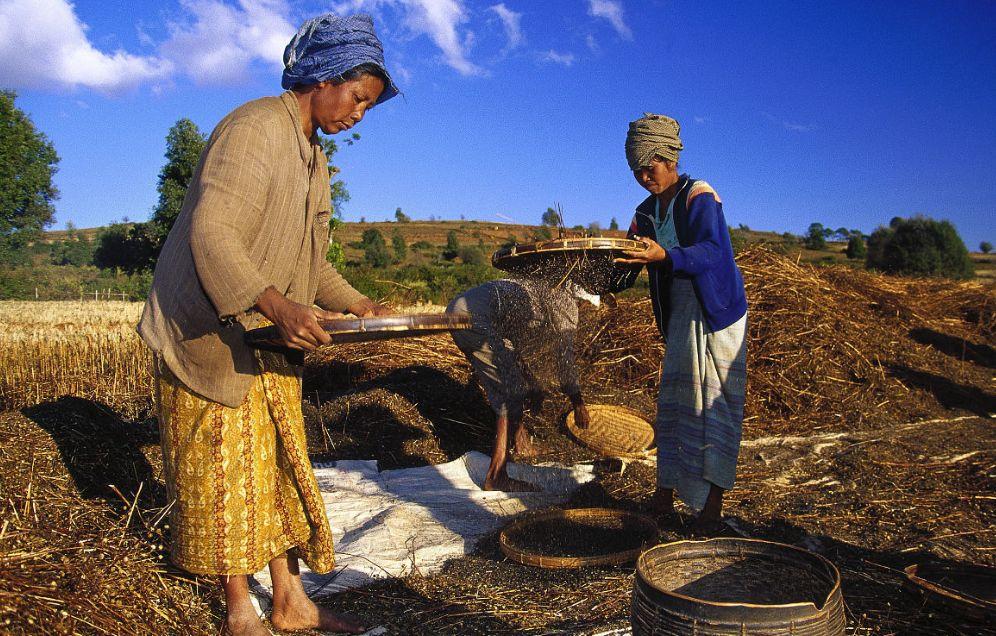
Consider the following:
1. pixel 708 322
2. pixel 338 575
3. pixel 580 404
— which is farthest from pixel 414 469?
pixel 708 322

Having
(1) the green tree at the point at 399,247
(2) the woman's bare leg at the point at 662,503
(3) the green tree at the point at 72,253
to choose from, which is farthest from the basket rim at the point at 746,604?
(3) the green tree at the point at 72,253

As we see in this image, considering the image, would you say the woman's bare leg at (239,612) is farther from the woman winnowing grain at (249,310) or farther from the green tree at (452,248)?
the green tree at (452,248)

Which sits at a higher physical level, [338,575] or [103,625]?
[103,625]

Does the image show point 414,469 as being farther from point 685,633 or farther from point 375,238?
point 375,238

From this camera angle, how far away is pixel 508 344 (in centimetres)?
410

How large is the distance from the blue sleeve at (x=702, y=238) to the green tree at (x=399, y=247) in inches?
1113

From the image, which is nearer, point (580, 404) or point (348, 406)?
point (580, 404)

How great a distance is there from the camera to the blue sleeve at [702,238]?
2.75m

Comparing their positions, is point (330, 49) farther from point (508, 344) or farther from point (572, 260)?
point (508, 344)

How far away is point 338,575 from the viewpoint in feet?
8.89

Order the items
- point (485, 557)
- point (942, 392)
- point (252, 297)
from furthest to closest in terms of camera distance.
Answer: point (942, 392) < point (485, 557) < point (252, 297)

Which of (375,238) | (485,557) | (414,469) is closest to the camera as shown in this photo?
(485,557)

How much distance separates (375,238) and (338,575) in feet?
99.7

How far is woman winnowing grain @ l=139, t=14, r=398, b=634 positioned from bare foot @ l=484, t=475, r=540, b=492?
188 centimetres
